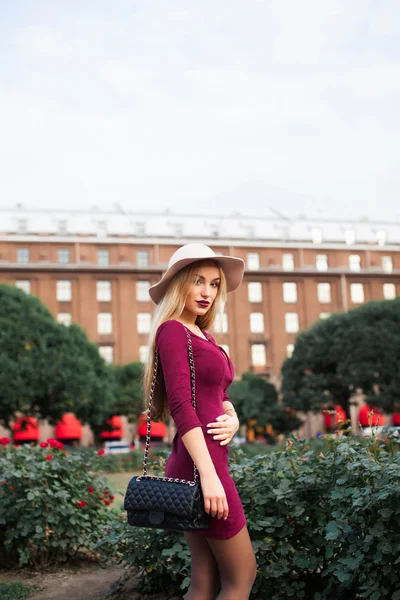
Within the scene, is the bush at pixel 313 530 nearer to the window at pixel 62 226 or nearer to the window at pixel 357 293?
the window at pixel 62 226

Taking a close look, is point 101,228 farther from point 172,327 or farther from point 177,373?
point 177,373

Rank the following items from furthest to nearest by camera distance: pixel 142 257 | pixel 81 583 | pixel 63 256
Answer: pixel 142 257 < pixel 63 256 < pixel 81 583

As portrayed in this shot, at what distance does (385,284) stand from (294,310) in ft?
32.8

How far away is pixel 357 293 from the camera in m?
65.2

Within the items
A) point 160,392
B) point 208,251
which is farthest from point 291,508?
point 208,251

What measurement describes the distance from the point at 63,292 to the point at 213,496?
5672cm

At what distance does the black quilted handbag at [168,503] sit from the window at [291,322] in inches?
2350

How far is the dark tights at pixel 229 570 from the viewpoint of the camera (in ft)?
9.53

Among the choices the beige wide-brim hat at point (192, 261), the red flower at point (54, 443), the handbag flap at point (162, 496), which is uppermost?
the beige wide-brim hat at point (192, 261)

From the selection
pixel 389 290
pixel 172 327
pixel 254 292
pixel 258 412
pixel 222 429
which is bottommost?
pixel 258 412

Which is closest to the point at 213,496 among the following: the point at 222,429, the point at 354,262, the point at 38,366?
the point at 222,429

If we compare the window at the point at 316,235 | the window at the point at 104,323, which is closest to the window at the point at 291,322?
the window at the point at 316,235

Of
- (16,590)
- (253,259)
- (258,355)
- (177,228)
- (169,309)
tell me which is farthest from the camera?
(177,228)

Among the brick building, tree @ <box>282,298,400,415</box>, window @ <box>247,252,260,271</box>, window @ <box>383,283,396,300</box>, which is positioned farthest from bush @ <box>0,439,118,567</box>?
window @ <box>383,283,396,300</box>
